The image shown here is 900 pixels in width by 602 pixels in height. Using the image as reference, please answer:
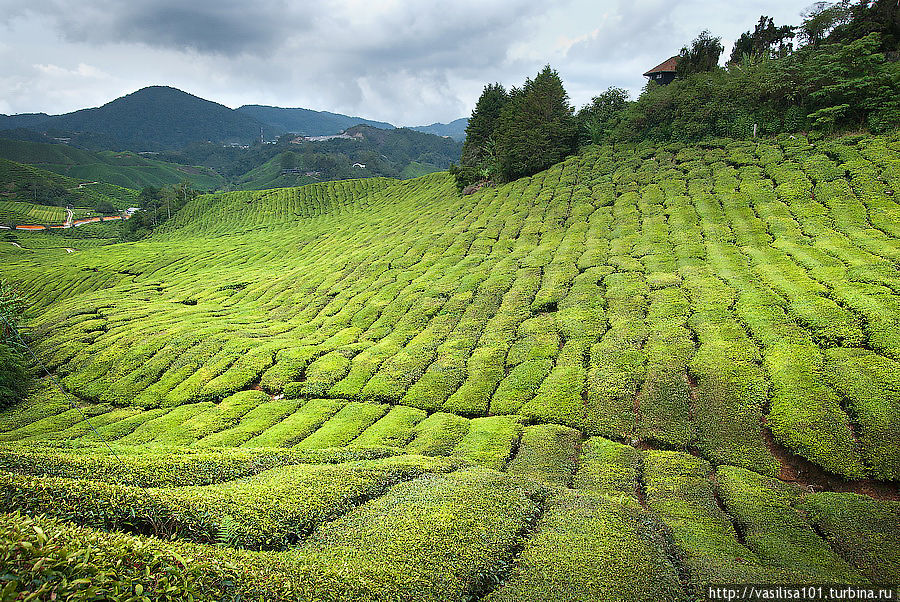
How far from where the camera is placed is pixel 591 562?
22.3 feet

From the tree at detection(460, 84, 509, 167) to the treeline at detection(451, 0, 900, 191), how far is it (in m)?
0.14

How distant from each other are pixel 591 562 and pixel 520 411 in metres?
7.53

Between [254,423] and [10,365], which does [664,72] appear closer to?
[254,423]

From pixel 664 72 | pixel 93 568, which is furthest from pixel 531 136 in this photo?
pixel 93 568

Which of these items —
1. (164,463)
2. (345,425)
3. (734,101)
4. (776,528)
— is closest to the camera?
(776,528)

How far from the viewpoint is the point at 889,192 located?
2192 cm

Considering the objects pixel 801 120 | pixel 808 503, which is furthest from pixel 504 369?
pixel 801 120

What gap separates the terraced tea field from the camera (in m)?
6.39

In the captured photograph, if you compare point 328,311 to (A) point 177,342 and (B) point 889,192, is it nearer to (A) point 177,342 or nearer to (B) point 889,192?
(A) point 177,342

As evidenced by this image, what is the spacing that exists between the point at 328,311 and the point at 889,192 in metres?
31.0

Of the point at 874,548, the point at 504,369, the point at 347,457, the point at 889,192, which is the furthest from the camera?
the point at 889,192

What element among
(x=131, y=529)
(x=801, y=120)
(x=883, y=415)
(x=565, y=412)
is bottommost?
(x=565, y=412)

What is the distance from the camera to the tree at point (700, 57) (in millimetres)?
45500

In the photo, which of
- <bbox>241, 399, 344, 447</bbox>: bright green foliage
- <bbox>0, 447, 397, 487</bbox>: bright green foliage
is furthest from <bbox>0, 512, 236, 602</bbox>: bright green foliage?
<bbox>241, 399, 344, 447</bbox>: bright green foliage
